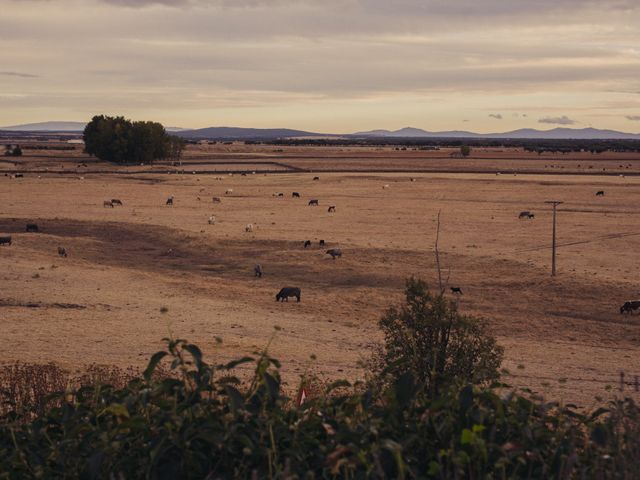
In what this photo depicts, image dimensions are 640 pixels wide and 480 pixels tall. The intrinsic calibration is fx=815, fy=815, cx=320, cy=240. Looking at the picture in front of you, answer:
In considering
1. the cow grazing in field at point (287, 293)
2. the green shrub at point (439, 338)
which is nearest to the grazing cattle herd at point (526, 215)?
the cow grazing in field at point (287, 293)

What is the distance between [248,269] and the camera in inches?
1428

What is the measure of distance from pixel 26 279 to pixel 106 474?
92.7ft

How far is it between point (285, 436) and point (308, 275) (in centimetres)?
2997

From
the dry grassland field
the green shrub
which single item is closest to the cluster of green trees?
the dry grassland field

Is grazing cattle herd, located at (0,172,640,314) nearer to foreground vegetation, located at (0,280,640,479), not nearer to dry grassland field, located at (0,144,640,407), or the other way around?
dry grassland field, located at (0,144,640,407)

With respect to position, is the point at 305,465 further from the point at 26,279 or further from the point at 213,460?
the point at 26,279

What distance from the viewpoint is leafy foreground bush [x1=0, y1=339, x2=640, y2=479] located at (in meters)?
4.24

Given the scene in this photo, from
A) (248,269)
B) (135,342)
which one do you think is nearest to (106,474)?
(135,342)

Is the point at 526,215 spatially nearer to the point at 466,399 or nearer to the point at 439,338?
the point at 439,338

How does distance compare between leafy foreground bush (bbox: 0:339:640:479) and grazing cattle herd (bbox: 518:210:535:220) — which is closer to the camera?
leafy foreground bush (bbox: 0:339:640:479)

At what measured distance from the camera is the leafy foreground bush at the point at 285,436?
4.24 metres

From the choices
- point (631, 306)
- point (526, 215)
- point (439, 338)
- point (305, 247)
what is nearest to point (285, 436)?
point (439, 338)

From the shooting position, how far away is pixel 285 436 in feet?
14.9

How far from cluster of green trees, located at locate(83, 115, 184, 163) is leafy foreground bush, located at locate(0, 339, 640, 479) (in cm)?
12104
